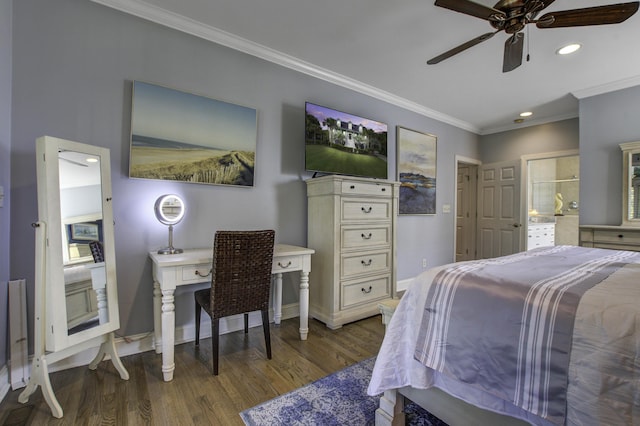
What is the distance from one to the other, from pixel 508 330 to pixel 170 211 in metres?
2.12

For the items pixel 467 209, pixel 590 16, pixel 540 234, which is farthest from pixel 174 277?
pixel 540 234

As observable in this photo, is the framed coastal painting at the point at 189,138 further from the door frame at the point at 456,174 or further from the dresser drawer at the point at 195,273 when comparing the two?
the door frame at the point at 456,174

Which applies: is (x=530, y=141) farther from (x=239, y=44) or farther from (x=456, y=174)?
(x=239, y=44)

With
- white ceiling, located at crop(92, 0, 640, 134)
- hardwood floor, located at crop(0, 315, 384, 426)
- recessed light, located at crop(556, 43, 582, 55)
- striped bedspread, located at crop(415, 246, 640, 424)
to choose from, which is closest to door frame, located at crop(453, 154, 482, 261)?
white ceiling, located at crop(92, 0, 640, 134)

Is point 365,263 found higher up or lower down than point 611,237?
lower down

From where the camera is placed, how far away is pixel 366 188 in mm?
2816

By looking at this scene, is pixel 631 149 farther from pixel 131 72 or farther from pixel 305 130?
pixel 131 72

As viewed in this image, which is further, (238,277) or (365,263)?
(365,263)

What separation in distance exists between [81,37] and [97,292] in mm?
1710

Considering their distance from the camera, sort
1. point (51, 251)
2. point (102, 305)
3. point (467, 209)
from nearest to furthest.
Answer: point (51, 251) → point (102, 305) → point (467, 209)

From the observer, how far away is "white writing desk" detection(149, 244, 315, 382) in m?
1.79

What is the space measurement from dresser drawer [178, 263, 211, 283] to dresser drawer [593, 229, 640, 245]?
13.5 ft

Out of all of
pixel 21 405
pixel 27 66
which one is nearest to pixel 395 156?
pixel 27 66

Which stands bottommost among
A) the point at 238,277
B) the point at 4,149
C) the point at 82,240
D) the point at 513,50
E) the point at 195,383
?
the point at 195,383
